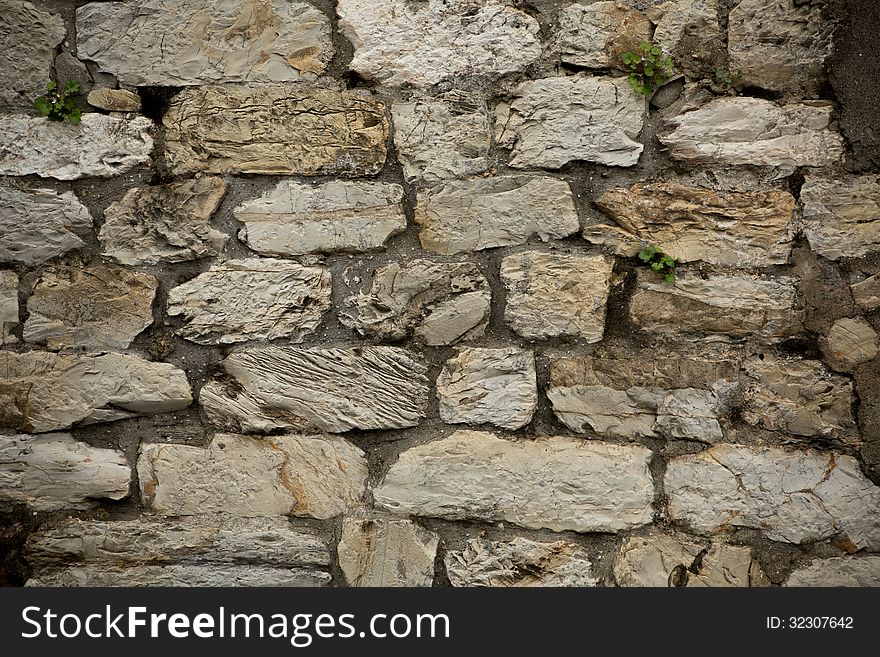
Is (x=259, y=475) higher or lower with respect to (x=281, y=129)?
lower

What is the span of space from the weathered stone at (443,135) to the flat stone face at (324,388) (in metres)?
0.49

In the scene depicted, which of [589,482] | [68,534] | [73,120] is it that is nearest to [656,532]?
[589,482]

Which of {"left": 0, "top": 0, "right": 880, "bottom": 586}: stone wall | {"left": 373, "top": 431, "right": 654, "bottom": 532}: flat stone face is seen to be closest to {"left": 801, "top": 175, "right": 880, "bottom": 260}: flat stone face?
{"left": 0, "top": 0, "right": 880, "bottom": 586}: stone wall

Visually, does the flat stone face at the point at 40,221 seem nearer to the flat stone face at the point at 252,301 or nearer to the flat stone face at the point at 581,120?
the flat stone face at the point at 252,301

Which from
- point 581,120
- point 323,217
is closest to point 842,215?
point 581,120

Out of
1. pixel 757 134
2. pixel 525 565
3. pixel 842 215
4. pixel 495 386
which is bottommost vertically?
pixel 525 565

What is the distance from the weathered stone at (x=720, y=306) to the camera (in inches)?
67.8

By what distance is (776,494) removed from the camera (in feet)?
5.62

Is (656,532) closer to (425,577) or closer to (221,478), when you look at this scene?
(425,577)

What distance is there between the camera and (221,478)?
179 centimetres

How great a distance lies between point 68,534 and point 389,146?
1.32 metres

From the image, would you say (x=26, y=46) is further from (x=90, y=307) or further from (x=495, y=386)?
(x=495, y=386)

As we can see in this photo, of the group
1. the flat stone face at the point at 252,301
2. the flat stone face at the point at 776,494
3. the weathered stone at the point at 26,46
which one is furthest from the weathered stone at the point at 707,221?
the weathered stone at the point at 26,46

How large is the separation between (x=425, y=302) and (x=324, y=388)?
344mm
